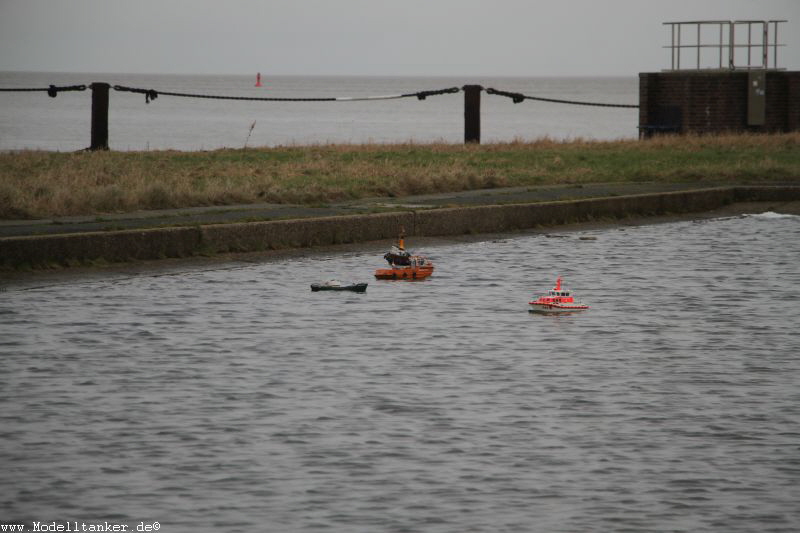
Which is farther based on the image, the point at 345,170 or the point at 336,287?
the point at 345,170

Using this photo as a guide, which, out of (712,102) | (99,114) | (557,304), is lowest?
(557,304)

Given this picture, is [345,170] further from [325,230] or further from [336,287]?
[336,287]

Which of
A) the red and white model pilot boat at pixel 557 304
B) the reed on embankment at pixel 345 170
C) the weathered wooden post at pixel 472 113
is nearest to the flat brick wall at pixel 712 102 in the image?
the reed on embankment at pixel 345 170

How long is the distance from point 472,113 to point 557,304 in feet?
67.2

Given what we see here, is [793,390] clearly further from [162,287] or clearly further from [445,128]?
[445,128]

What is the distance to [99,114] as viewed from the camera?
26.6 metres

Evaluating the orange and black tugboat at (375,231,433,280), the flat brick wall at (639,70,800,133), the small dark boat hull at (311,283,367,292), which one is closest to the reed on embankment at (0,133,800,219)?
the orange and black tugboat at (375,231,433,280)

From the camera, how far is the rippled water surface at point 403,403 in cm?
608

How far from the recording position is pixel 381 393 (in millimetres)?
8250

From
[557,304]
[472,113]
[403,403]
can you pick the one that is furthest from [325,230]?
[472,113]

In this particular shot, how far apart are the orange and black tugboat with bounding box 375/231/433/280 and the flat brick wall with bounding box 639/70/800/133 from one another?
1021 inches

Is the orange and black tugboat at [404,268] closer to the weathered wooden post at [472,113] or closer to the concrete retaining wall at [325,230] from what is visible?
the concrete retaining wall at [325,230]

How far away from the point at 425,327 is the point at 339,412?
2940 mm

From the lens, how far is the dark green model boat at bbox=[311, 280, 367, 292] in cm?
1236
